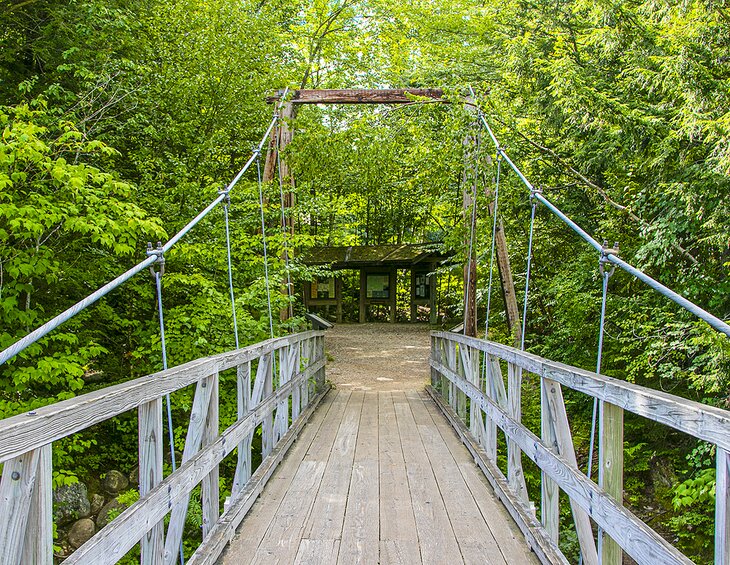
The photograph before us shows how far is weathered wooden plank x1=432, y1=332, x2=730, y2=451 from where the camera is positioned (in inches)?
52.7

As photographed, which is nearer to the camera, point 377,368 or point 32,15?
point 32,15

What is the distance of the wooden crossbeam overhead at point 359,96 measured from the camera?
24.1 feet

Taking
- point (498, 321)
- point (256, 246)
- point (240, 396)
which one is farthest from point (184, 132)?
point (498, 321)

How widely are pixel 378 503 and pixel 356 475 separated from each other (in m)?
0.58

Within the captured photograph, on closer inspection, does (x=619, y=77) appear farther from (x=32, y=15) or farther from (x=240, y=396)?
(x=32, y=15)

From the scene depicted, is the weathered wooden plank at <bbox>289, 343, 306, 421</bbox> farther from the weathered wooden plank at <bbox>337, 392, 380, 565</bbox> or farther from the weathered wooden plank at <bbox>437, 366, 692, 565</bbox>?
the weathered wooden plank at <bbox>437, 366, 692, 565</bbox>

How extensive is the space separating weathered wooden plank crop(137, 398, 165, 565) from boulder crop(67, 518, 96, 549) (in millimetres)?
5116

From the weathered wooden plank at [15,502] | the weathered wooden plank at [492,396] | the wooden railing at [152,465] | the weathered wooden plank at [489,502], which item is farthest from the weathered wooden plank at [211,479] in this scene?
the weathered wooden plank at [492,396]

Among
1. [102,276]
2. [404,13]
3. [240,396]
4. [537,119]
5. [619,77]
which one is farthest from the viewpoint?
[404,13]

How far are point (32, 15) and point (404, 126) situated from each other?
5029 millimetres

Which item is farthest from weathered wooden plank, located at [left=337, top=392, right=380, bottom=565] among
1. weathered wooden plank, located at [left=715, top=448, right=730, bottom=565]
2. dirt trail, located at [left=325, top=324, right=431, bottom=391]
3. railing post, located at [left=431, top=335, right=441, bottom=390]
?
dirt trail, located at [left=325, top=324, right=431, bottom=391]

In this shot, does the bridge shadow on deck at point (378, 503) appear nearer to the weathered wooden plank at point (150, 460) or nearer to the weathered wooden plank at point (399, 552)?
the weathered wooden plank at point (399, 552)

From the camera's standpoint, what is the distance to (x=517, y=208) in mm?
9945

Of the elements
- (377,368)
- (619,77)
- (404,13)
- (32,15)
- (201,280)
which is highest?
(404,13)
